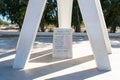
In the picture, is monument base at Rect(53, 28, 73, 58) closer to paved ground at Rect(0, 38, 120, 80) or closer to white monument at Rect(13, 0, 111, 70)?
paved ground at Rect(0, 38, 120, 80)

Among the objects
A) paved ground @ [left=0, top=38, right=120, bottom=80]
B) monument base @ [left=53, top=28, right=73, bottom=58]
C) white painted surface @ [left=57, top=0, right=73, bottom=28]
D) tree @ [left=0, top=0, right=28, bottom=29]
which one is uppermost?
tree @ [left=0, top=0, right=28, bottom=29]

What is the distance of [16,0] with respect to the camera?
2859 cm

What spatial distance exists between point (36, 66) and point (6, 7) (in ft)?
69.4

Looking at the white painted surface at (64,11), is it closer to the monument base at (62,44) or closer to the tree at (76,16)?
the monument base at (62,44)

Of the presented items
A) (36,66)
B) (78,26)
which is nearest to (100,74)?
(36,66)

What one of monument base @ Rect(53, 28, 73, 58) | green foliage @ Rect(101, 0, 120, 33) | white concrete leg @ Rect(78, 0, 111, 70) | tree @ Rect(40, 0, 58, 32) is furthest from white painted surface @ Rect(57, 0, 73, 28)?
tree @ Rect(40, 0, 58, 32)

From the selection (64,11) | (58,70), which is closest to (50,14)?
(64,11)

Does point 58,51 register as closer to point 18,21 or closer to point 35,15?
point 35,15

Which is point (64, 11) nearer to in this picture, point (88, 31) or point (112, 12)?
point (88, 31)

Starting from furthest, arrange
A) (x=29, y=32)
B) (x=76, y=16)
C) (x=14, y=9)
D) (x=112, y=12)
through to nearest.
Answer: (x=14, y=9) < (x=76, y=16) < (x=112, y=12) < (x=29, y=32)

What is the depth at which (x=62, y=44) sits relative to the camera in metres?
10.9

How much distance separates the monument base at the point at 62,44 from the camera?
10.9m

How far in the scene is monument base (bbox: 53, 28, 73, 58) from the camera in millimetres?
10852

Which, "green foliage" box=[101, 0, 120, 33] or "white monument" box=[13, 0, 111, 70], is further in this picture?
"green foliage" box=[101, 0, 120, 33]
